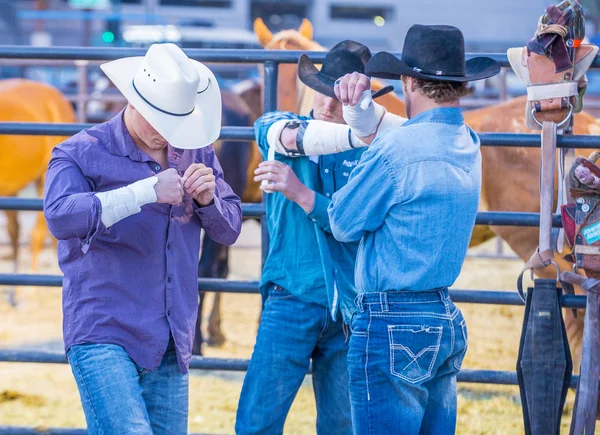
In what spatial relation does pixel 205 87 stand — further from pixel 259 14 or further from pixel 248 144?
pixel 259 14

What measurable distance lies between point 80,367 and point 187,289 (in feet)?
1.34

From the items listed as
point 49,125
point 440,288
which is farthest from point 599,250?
point 49,125

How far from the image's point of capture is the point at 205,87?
256 centimetres

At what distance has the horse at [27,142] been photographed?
787cm

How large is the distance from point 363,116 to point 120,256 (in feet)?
2.76

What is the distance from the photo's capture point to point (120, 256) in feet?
7.93

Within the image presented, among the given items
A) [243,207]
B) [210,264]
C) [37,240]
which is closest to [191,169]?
[243,207]

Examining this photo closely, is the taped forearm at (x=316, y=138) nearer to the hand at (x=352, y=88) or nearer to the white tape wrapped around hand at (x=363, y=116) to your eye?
the white tape wrapped around hand at (x=363, y=116)

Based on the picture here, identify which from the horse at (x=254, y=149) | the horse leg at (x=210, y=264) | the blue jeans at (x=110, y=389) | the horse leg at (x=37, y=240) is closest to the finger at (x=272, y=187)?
the blue jeans at (x=110, y=389)

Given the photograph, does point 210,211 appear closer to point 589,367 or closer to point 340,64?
point 340,64

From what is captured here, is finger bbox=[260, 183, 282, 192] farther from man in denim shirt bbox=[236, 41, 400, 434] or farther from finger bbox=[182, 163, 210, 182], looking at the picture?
finger bbox=[182, 163, 210, 182]

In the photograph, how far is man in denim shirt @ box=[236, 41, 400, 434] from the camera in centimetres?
268

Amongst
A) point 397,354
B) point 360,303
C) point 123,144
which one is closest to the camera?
point 397,354

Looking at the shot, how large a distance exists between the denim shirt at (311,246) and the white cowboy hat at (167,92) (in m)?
0.43
